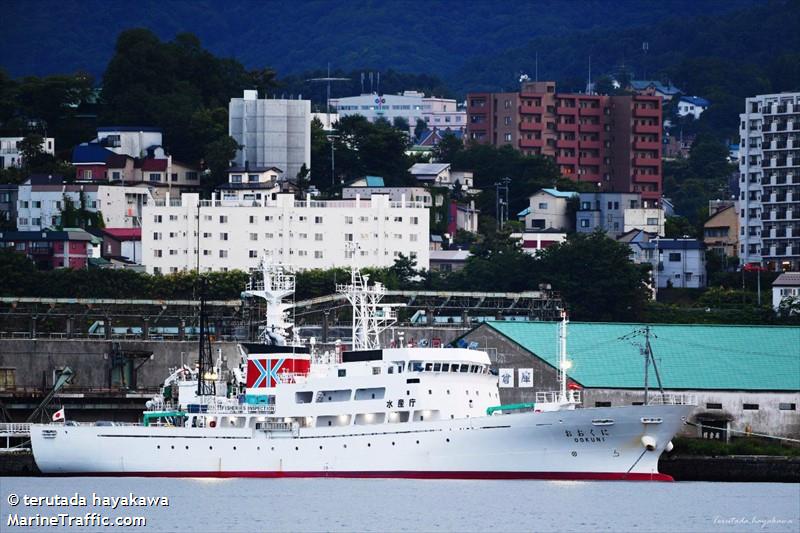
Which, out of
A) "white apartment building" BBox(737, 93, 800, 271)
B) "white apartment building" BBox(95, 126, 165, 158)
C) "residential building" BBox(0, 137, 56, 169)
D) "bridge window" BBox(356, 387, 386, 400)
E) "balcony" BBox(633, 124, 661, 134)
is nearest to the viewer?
"bridge window" BBox(356, 387, 386, 400)

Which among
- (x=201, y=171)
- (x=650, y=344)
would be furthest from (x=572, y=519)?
(x=201, y=171)

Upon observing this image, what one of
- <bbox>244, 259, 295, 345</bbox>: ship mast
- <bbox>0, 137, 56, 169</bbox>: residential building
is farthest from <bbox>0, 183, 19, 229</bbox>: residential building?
<bbox>244, 259, 295, 345</bbox>: ship mast

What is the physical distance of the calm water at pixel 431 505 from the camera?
5219 cm

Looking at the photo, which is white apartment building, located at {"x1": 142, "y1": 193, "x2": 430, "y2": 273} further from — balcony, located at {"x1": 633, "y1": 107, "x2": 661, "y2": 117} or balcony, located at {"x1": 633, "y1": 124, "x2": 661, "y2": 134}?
balcony, located at {"x1": 633, "y1": 124, "x2": 661, "y2": 134}

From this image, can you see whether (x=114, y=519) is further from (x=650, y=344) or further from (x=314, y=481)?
(x=650, y=344)

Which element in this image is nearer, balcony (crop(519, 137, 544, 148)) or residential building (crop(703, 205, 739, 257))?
residential building (crop(703, 205, 739, 257))

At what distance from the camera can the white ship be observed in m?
63.0

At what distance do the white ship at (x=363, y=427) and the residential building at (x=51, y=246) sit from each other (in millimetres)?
46543

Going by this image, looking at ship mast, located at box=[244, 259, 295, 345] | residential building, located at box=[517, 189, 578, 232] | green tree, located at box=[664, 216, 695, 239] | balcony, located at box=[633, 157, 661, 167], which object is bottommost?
ship mast, located at box=[244, 259, 295, 345]

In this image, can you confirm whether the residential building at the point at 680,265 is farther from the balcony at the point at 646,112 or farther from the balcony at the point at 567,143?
the balcony at the point at 567,143

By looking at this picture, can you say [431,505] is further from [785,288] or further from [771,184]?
[771,184]

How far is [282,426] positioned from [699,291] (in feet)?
184

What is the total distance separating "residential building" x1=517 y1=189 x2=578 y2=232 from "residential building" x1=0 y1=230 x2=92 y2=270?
3412 cm

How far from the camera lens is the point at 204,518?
54000mm
